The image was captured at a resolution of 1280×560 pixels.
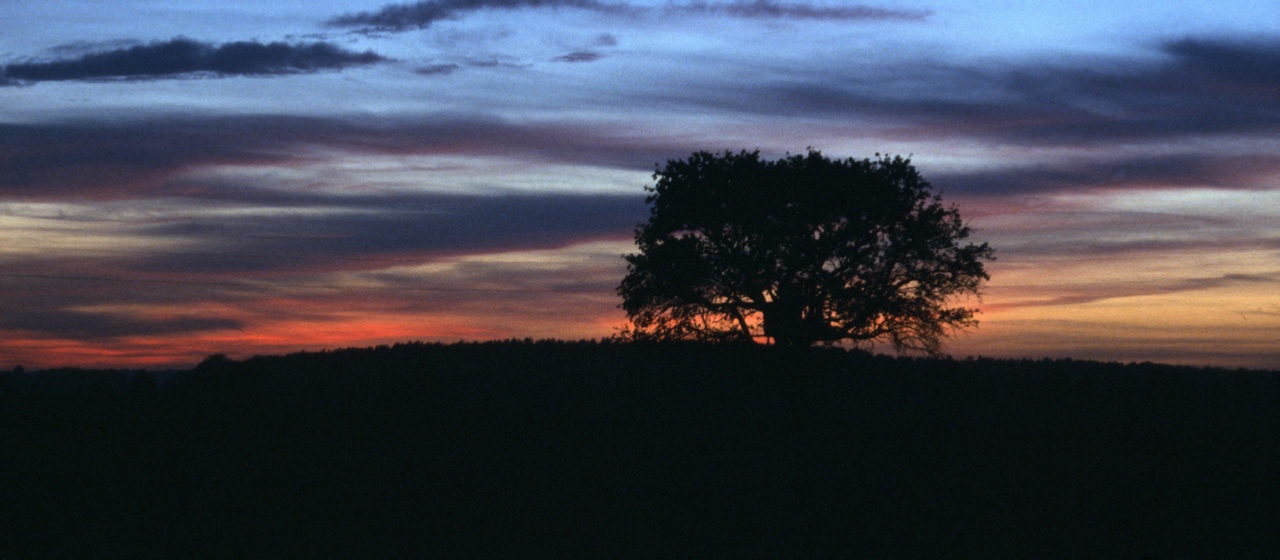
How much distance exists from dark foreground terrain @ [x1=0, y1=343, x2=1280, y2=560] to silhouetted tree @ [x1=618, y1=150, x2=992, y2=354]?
2159 millimetres

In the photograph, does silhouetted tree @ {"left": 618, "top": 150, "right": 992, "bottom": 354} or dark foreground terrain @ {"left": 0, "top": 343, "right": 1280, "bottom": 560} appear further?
silhouetted tree @ {"left": 618, "top": 150, "right": 992, "bottom": 354}

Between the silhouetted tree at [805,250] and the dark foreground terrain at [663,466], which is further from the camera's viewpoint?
the silhouetted tree at [805,250]

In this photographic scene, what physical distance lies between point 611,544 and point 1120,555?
1189 cm

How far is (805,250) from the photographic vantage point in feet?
117

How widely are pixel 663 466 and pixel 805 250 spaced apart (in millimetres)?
9633

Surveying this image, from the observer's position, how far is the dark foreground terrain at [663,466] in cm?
2533

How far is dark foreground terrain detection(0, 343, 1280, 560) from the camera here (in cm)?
2533

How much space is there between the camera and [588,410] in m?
36.8

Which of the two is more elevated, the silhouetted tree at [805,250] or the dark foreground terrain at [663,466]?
the silhouetted tree at [805,250]

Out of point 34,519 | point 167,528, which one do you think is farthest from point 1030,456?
point 34,519

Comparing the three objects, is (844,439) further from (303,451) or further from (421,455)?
(303,451)

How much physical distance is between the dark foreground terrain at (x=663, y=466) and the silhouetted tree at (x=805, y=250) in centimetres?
216

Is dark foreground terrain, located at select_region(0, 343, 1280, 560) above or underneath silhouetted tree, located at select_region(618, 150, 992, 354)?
underneath

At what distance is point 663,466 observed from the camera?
101ft
